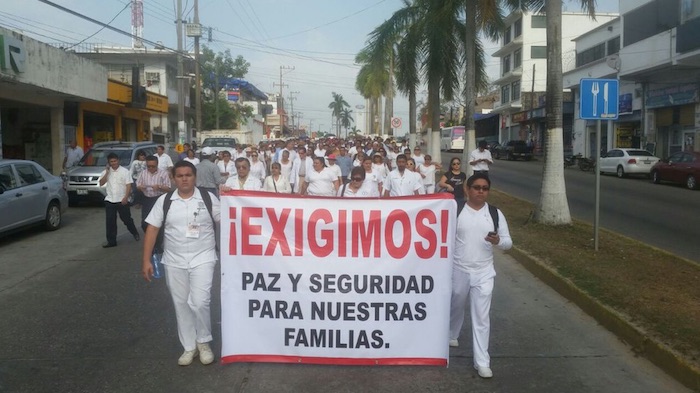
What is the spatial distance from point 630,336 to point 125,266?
704 cm

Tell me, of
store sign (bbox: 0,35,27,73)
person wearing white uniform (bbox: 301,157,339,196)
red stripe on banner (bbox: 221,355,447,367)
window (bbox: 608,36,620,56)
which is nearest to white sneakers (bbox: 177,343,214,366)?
red stripe on banner (bbox: 221,355,447,367)

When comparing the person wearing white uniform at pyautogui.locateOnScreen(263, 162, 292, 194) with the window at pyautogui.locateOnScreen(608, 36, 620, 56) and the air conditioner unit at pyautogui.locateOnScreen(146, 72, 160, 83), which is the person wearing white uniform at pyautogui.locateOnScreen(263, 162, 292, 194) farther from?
the air conditioner unit at pyautogui.locateOnScreen(146, 72, 160, 83)

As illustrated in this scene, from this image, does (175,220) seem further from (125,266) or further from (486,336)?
(125,266)

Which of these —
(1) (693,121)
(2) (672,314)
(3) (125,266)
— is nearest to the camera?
(2) (672,314)

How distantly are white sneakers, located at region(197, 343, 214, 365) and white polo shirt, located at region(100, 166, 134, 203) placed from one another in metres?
6.75

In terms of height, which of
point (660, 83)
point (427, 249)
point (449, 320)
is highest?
point (660, 83)

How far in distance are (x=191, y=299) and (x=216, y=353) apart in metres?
0.75

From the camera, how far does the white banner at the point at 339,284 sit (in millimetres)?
5234

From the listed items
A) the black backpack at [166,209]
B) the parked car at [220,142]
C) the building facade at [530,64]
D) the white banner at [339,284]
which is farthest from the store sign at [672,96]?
the black backpack at [166,209]

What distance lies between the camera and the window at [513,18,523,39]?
56134 millimetres

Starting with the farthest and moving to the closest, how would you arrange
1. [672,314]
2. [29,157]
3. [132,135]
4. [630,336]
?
[132,135]
[29,157]
[672,314]
[630,336]

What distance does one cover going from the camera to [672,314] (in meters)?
6.48

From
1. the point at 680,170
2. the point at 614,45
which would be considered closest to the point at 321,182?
the point at 680,170

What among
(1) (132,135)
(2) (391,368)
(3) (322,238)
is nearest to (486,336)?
(2) (391,368)
